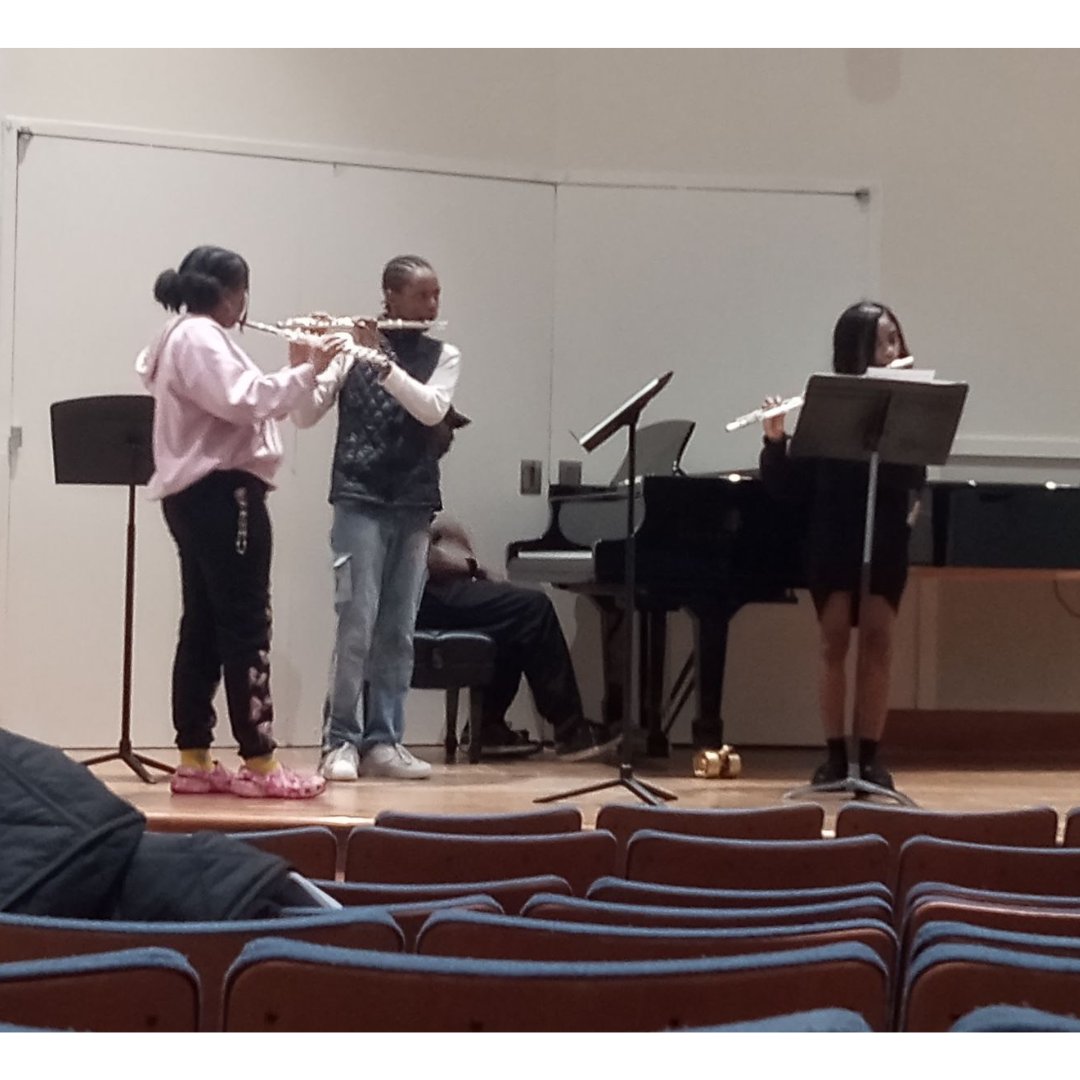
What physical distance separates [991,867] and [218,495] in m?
2.16

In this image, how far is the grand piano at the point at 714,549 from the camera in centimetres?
434

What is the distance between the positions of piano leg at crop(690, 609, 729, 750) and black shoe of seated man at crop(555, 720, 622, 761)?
419mm

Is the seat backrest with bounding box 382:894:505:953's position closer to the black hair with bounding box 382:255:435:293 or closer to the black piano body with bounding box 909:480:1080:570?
the black hair with bounding box 382:255:435:293

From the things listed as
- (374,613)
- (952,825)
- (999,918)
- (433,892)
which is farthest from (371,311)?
(999,918)

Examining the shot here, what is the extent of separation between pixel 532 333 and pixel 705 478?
154 centimetres

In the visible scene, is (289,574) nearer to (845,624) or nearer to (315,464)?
(315,464)

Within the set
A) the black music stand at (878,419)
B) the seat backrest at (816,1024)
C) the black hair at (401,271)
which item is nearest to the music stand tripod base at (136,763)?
the black hair at (401,271)

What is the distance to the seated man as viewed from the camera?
16.1 ft

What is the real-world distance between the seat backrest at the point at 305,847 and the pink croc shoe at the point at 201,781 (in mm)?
1500

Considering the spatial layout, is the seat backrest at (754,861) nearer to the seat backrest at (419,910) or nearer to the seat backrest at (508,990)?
the seat backrest at (419,910)

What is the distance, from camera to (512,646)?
496 centimetres

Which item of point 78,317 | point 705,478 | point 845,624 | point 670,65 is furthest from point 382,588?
point 670,65

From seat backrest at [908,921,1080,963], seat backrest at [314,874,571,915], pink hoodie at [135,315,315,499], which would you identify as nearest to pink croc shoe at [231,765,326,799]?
pink hoodie at [135,315,315,499]

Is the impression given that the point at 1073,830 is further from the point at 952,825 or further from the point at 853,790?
the point at 853,790
